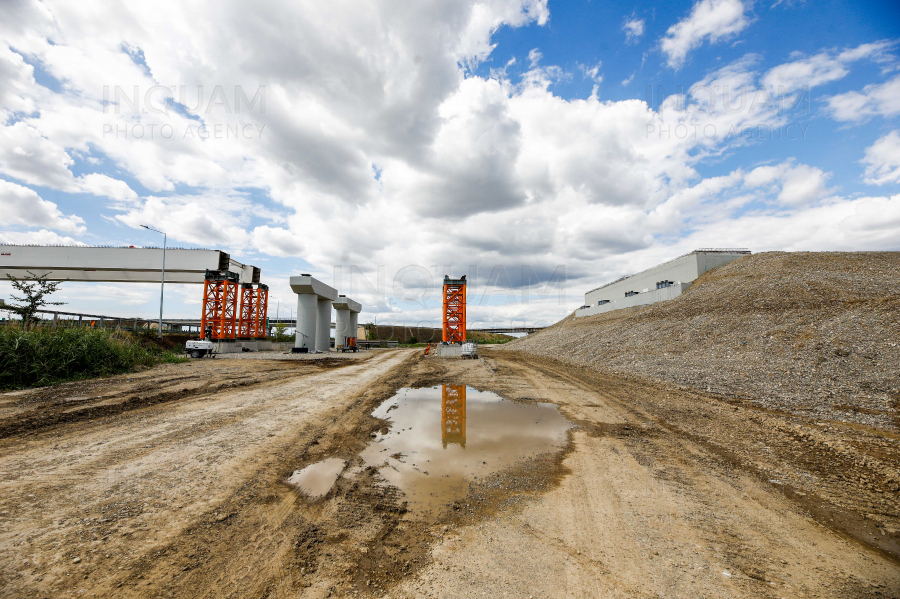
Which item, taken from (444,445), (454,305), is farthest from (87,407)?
(454,305)

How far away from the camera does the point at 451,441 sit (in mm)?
6430

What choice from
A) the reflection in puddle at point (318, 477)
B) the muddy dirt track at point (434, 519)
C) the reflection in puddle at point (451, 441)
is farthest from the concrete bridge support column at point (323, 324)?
the reflection in puddle at point (318, 477)

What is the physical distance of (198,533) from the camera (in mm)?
3211

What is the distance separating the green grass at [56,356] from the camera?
10.4 metres

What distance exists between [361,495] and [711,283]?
109ft

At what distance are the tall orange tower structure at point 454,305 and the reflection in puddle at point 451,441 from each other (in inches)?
736

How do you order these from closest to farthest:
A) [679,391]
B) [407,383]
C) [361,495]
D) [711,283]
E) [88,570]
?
[88,570] < [361,495] < [679,391] < [407,383] < [711,283]

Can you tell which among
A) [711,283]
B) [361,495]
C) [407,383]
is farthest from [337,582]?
[711,283]

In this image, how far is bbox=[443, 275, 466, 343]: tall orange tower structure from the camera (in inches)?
1145

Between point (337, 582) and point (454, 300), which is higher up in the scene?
point (454, 300)

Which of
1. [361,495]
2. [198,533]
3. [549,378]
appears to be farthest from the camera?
[549,378]

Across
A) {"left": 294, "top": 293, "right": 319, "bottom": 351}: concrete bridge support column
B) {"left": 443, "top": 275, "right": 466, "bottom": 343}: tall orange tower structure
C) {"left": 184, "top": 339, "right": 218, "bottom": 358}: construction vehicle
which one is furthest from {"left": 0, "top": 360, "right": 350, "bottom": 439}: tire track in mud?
{"left": 294, "top": 293, "right": 319, "bottom": 351}: concrete bridge support column

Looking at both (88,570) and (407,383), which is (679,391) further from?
(88,570)

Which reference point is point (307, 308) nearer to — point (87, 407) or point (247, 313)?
point (247, 313)
